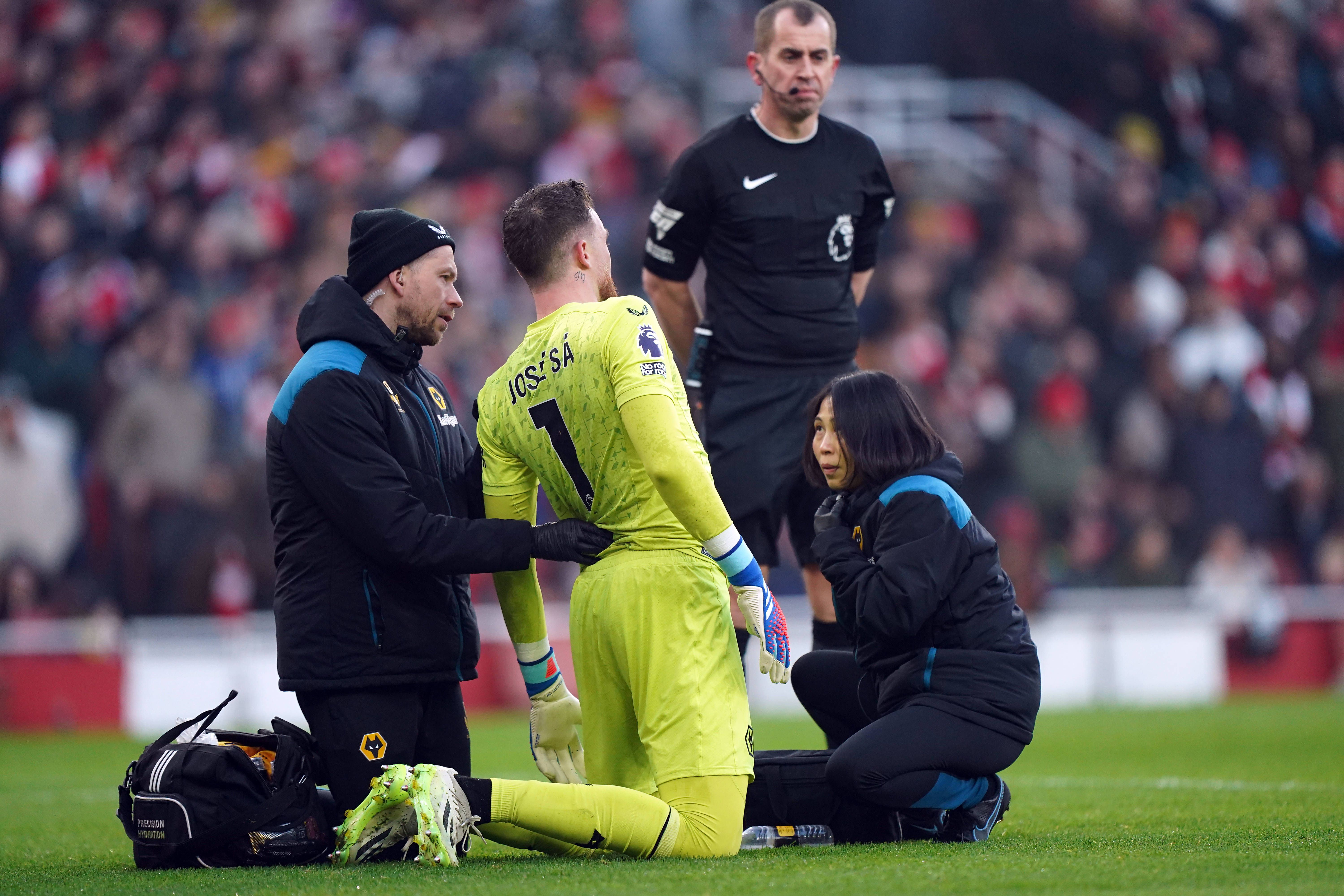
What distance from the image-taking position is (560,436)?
4.40m

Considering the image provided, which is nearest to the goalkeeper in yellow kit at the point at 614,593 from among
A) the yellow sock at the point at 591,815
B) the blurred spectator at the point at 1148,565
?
the yellow sock at the point at 591,815

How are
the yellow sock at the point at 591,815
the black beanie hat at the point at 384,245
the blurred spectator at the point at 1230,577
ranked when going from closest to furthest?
the yellow sock at the point at 591,815
the black beanie hat at the point at 384,245
the blurred spectator at the point at 1230,577

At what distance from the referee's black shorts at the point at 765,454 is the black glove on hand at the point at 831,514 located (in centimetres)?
89

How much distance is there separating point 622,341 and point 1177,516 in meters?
10.0

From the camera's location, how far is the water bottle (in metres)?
4.68

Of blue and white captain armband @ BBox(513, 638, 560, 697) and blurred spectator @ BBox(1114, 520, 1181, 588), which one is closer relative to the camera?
blue and white captain armband @ BBox(513, 638, 560, 697)

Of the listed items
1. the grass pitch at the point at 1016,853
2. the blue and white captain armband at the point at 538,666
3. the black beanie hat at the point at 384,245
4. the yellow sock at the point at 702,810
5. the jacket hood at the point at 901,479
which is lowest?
the grass pitch at the point at 1016,853

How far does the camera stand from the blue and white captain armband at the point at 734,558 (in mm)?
4211

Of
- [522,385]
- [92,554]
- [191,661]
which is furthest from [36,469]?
[522,385]

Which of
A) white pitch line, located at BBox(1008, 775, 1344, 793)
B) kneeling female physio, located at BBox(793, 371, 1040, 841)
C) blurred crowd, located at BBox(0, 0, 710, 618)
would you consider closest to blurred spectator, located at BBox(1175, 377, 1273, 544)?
blurred crowd, located at BBox(0, 0, 710, 618)

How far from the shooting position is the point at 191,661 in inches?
438

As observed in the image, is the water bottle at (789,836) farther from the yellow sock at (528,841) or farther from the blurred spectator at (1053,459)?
the blurred spectator at (1053,459)

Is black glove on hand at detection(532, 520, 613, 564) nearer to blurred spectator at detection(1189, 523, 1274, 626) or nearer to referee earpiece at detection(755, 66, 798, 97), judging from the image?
referee earpiece at detection(755, 66, 798, 97)

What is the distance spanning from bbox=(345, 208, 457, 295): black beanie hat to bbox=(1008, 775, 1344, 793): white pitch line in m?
3.45
